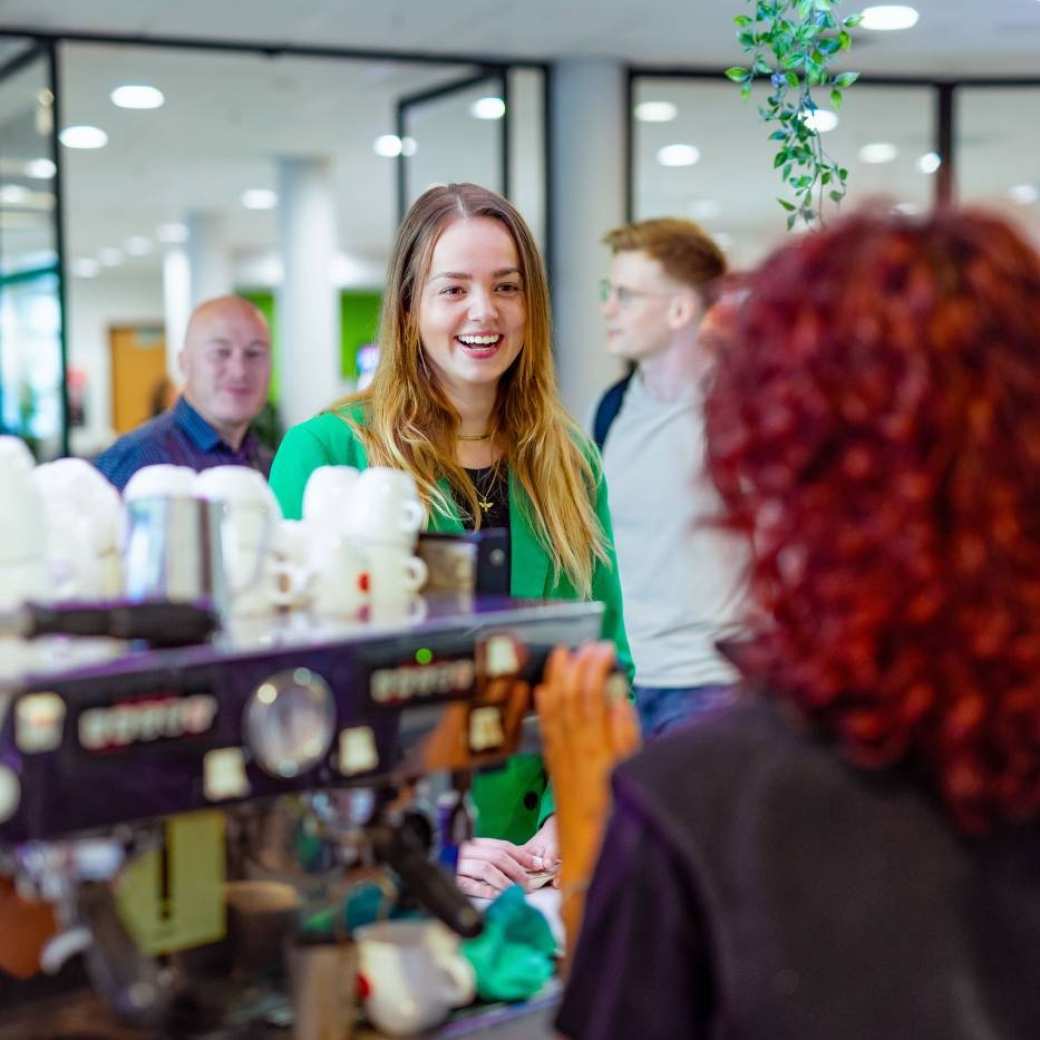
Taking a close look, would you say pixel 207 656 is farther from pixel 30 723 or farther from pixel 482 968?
pixel 482 968

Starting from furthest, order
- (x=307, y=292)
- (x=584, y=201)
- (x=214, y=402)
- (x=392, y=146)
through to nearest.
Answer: (x=307, y=292) → (x=392, y=146) → (x=584, y=201) → (x=214, y=402)

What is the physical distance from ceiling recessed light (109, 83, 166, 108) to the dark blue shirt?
3.67 meters

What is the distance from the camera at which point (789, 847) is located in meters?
0.92

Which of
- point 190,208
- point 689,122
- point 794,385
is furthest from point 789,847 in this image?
point 190,208

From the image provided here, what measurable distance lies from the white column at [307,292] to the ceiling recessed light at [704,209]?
2.95m

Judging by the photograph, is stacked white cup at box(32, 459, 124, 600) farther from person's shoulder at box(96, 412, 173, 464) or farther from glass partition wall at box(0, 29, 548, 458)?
person's shoulder at box(96, 412, 173, 464)

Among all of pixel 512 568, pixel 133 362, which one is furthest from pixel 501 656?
pixel 133 362

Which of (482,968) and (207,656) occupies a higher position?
(207,656)

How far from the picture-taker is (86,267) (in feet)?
57.5

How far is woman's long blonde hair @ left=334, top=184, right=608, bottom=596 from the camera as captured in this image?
2.10 metres

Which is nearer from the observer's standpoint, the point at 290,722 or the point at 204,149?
the point at 290,722

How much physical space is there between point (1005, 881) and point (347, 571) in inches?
25.2

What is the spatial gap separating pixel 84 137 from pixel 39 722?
849cm

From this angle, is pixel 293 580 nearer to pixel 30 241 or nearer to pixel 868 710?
pixel 868 710
